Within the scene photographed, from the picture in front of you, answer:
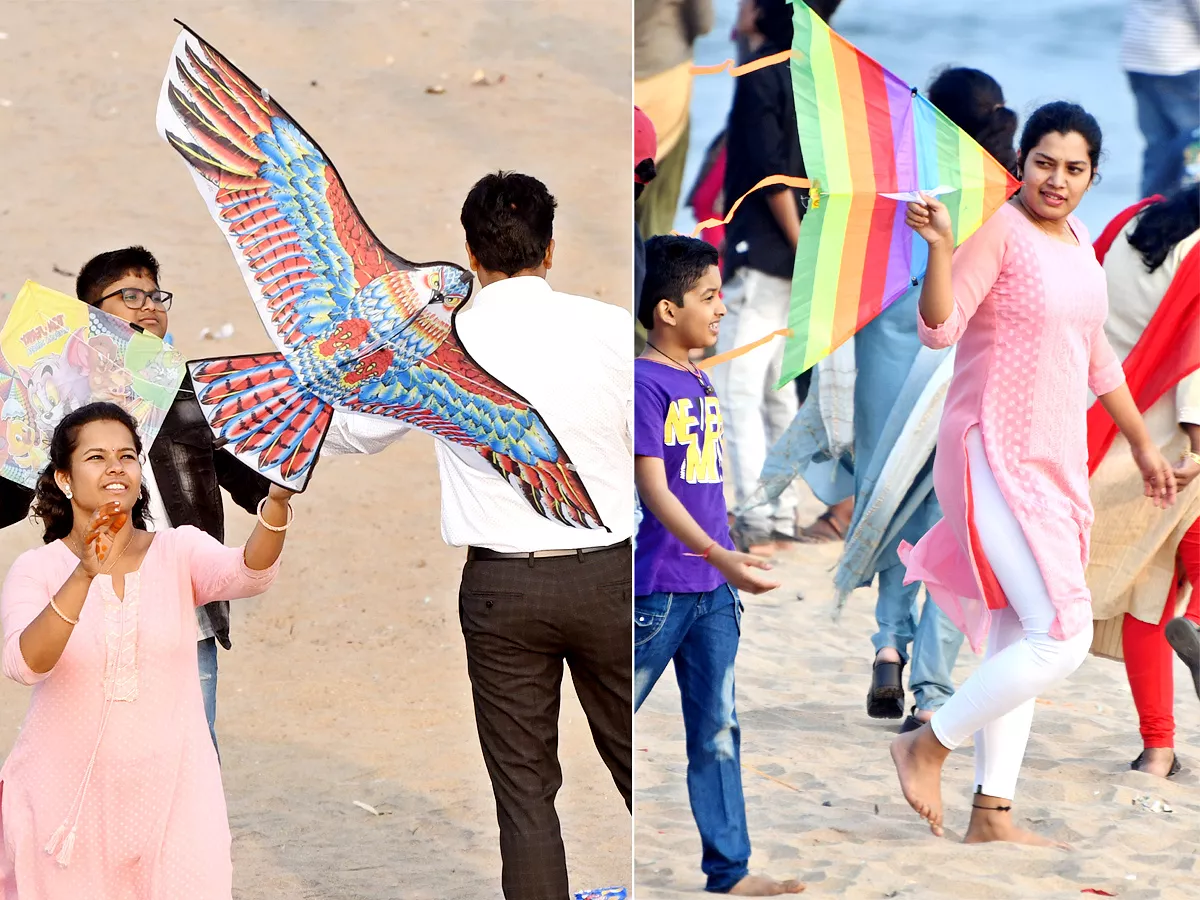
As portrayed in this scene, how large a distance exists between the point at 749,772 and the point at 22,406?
6.17 feet

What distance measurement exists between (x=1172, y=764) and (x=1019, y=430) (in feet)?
2.95

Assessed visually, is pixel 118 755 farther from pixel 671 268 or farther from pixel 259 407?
pixel 671 268

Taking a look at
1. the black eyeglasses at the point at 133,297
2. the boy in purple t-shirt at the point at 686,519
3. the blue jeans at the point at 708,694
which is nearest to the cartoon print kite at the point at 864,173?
the boy in purple t-shirt at the point at 686,519

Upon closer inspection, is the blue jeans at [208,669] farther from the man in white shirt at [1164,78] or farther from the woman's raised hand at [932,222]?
the man in white shirt at [1164,78]

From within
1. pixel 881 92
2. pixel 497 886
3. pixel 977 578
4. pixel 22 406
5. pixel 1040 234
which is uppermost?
pixel 881 92

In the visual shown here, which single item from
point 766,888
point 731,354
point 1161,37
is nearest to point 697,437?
point 731,354

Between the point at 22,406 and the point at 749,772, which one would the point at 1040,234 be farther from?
the point at 22,406

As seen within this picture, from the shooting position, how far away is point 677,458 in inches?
158

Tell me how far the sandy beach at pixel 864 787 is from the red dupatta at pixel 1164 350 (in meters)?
0.54

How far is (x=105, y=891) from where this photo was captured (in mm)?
3654

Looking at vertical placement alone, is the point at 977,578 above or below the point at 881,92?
below

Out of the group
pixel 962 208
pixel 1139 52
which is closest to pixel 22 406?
pixel 962 208

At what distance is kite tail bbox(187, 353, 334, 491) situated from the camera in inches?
157

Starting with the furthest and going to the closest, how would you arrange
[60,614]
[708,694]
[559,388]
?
[708,694], [559,388], [60,614]
